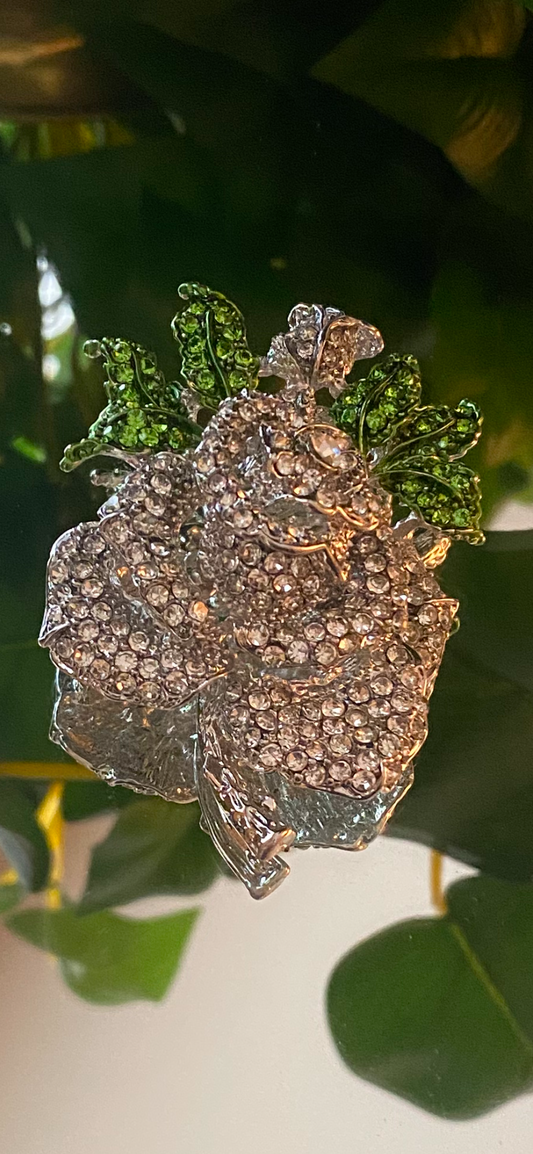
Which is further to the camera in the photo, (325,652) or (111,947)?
(111,947)

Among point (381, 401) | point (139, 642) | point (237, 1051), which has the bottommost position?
point (237, 1051)

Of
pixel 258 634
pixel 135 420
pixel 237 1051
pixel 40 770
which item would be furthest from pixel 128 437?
pixel 237 1051

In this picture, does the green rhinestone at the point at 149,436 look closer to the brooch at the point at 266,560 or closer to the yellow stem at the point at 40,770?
the brooch at the point at 266,560

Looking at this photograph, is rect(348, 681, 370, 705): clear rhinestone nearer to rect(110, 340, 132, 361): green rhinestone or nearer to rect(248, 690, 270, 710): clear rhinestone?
rect(248, 690, 270, 710): clear rhinestone

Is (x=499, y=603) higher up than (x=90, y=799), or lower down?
higher up

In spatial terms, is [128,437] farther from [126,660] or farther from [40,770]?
[40,770]

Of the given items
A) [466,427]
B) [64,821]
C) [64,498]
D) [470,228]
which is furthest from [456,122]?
[64,821]

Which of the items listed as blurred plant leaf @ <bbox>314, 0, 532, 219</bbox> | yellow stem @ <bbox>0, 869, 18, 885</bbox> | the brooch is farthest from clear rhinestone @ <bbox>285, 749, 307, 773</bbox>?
blurred plant leaf @ <bbox>314, 0, 532, 219</bbox>
